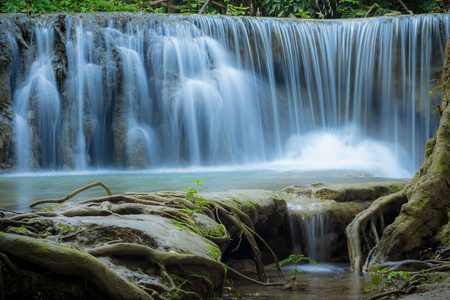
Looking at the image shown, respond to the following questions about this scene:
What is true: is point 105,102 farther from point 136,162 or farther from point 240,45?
point 240,45

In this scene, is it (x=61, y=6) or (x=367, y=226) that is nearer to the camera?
(x=367, y=226)

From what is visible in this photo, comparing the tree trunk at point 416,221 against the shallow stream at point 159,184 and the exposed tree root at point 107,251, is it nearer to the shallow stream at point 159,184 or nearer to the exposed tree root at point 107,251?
the exposed tree root at point 107,251

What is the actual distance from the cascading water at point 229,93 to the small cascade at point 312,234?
602 cm

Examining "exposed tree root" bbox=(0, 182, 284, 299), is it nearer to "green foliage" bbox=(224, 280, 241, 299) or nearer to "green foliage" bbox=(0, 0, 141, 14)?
"green foliage" bbox=(224, 280, 241, 299)

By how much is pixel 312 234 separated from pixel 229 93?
932cm

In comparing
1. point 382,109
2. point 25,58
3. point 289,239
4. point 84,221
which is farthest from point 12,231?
point 382,109

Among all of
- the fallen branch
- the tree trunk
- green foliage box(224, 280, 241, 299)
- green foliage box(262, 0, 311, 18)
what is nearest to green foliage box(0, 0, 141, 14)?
green foliage box(262, 0, 311, 18)

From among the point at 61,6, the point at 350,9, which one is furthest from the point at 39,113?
the point at 350,9

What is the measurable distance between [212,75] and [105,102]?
3413 mm

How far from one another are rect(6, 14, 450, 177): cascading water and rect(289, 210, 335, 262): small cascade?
602cm

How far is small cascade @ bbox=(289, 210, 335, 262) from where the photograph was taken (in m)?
6.14

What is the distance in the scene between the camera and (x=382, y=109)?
1648 centimetres

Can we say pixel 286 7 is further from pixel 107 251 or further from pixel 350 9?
pixel 107 251

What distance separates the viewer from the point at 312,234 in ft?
20.2
